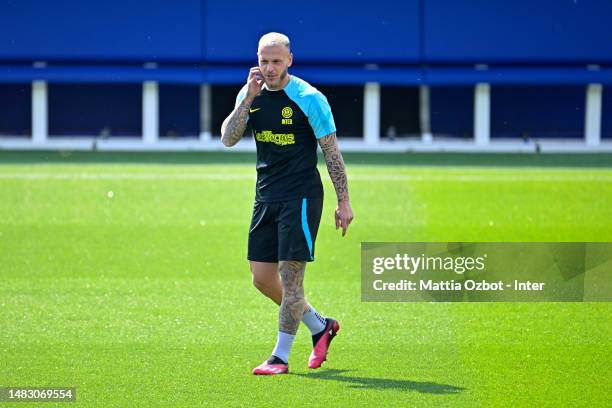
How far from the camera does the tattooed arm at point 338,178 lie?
8219 mm

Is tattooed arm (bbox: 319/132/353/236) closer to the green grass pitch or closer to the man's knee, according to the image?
the man's knee

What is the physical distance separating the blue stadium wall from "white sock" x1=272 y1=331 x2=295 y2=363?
25.2 m

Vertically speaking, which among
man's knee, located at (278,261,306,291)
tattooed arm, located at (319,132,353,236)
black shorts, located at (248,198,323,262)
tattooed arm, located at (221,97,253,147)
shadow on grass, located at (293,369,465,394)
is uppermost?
tattooed arm, located at (221,97,253,147)

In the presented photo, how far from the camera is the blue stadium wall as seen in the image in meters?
33.2

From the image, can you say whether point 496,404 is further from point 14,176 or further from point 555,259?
point 14,176

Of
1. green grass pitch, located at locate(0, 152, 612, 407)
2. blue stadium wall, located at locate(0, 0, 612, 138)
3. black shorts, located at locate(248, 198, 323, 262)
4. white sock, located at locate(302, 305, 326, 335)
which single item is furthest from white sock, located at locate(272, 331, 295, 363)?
blue stadium wall, located at locate(0, 0, 612, 138)

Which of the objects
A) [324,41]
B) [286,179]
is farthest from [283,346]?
[324,41]

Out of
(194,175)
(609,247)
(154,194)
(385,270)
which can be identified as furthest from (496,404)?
(194,175)

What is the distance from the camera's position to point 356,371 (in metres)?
8.34

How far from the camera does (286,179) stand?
8305 millimetres

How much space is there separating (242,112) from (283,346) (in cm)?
149

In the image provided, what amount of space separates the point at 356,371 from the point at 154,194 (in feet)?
41.6

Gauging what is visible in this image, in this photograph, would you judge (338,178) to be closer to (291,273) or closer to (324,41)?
(291,273)

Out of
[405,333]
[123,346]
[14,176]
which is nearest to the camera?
[123,346]
